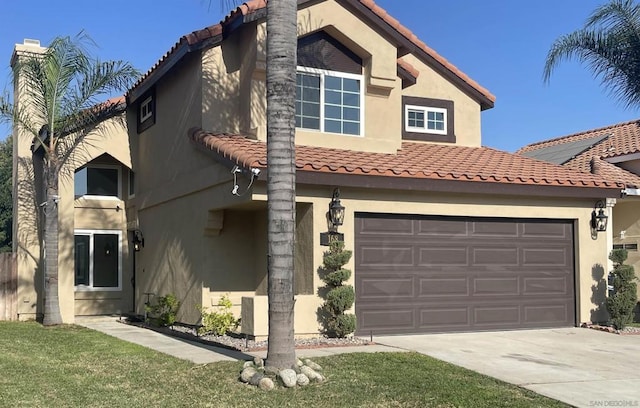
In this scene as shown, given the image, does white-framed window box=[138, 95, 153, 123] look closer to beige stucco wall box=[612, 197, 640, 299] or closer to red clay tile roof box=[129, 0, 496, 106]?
red clay tile roof box=[129, 0, 496, 106]

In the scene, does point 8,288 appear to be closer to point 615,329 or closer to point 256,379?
point 256,379

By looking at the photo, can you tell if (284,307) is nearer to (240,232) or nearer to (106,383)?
(106,383)

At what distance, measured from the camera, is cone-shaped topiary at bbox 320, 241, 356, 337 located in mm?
11812

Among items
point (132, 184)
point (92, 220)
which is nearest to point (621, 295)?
point (132, 184)

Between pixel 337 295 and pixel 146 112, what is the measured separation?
8.75 meters

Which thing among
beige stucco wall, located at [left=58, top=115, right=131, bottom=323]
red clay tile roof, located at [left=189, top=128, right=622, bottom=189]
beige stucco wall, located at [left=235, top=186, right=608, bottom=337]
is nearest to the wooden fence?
beige stucco wall, located at [left=58, top=115, right=131, bottom=323]

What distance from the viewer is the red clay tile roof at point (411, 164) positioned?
12.1 metres

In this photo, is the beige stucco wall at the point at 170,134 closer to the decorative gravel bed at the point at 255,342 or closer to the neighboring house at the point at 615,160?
the decorative gravel bed at the point at 255,342

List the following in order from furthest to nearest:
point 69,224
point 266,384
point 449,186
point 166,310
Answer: point 69,224 < point 166,310 < point 449,186 < point 266,384

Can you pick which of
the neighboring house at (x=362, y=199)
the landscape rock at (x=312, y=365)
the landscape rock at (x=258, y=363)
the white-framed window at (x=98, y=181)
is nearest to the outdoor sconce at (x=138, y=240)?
the white-framed window at (x=98, y=181)

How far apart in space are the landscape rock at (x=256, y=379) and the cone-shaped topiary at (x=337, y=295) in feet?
11.9

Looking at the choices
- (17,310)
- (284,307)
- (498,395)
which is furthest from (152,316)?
(498,395)

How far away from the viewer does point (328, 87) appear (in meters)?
14.2

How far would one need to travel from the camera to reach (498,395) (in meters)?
7.72
